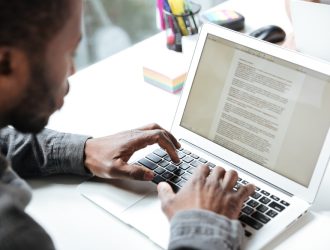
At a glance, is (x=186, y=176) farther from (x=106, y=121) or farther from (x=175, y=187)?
(x=106, y=121)

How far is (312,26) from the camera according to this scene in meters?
1.14

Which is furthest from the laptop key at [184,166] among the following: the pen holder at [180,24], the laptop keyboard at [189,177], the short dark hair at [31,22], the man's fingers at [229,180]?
the pen holder at [180,24]

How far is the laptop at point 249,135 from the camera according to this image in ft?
2.83

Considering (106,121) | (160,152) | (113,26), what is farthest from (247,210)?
(113,26)

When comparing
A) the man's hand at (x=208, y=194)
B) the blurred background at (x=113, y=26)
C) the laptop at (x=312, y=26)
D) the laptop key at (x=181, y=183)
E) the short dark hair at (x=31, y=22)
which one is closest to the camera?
the short dark hair at (x=31, y=22)

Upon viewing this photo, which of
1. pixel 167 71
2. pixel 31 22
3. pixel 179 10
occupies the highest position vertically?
pixel 31 22

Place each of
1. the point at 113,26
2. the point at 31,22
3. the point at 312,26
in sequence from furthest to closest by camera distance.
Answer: the point at 113,26 < the point at 312,26 < the point at 31,22

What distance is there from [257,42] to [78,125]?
0.46 m

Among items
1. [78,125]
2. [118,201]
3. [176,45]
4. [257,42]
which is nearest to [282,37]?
[176,45]

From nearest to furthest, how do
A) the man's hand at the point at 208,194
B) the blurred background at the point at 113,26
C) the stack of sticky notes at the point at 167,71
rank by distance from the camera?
the man's hand at the point at 208,194 → the stack of sticky notes at the point at 167,71 → the blurred background at the point at 113,26

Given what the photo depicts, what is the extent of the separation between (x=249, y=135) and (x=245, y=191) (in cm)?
13

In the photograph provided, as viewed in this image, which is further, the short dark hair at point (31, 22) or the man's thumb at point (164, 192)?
the man's thumb at point (164, 192)

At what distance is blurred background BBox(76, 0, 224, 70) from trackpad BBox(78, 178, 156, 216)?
1.29 meters

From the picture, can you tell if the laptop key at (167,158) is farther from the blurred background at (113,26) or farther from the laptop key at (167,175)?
the blurred background at (113,26)
